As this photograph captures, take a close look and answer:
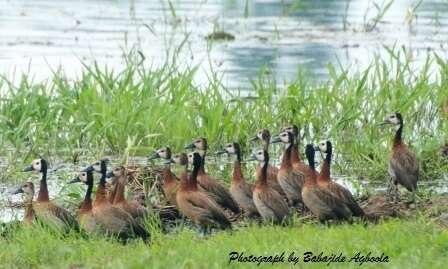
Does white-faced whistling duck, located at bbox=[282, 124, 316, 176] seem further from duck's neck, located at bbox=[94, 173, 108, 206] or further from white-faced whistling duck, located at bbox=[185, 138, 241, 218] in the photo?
duck's neck, located at bbox=[94, 173, 108, 206]

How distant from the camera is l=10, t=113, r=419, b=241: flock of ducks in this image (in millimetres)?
9680

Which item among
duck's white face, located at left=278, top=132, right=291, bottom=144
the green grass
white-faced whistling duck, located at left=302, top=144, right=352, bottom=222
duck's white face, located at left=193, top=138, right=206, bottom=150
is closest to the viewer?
the green grass

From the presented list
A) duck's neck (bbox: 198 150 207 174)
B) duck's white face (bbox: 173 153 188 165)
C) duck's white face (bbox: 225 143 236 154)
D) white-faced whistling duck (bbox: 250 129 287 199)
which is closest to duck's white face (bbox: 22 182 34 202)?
duck's white face (bbox: 173 153 188 165)

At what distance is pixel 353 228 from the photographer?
9117 mm

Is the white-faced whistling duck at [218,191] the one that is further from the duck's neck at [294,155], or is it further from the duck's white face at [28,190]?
the duck's white face at [28,190]

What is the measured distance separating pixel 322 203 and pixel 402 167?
108 centimetres

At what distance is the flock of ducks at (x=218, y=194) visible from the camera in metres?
9.68

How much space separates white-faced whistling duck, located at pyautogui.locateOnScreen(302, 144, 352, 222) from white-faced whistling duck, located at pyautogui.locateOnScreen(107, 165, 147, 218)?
1273 millimetres

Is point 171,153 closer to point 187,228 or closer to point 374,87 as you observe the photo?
point 187,228

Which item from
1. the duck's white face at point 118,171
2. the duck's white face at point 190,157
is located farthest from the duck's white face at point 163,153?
the duck's white face at point 118,171

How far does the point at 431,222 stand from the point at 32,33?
12.9 metres

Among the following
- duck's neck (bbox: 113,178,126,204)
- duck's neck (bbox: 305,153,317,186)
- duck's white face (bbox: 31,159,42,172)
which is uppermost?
duck's white face (bbox: 31,159,42,172)

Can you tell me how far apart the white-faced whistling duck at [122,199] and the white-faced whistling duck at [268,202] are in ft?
2.90

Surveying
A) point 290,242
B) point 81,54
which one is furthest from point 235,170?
point 81,54
